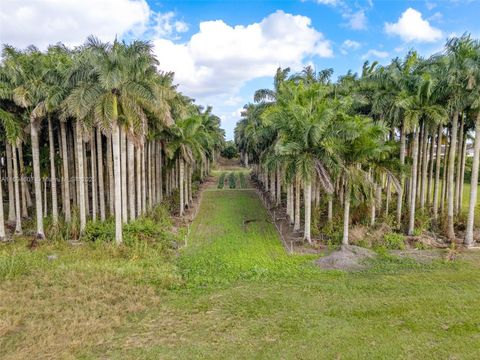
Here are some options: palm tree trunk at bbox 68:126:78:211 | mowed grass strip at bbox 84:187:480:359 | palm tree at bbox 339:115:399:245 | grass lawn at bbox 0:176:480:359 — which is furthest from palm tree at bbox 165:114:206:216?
palm tree at bbox 339:115:399:245

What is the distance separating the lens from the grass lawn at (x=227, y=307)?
966 centimetres

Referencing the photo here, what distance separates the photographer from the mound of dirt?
15.8m

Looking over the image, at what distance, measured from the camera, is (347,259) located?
16.2 metres

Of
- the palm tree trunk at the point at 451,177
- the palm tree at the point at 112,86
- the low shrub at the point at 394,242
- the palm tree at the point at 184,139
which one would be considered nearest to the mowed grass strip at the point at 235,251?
the palm tree at the point at 184,139

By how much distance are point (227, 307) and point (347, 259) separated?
6.75m

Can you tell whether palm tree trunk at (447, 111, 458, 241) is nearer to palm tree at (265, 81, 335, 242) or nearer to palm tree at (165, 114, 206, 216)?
palm tree at (265, 81, 335, 242)

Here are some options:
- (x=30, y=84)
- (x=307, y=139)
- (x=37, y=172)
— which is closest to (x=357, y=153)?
(x=307, y=139)

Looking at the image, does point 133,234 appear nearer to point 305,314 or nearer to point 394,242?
point 305,314

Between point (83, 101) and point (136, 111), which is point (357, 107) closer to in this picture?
point (136, 111)

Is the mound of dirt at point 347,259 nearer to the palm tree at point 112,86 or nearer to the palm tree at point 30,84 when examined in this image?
the palm tree at point 112,86

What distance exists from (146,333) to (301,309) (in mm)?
4997

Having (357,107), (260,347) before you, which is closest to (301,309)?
(260,347)

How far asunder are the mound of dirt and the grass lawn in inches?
24.0

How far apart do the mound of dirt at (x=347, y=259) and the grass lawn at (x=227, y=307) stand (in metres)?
0.61
